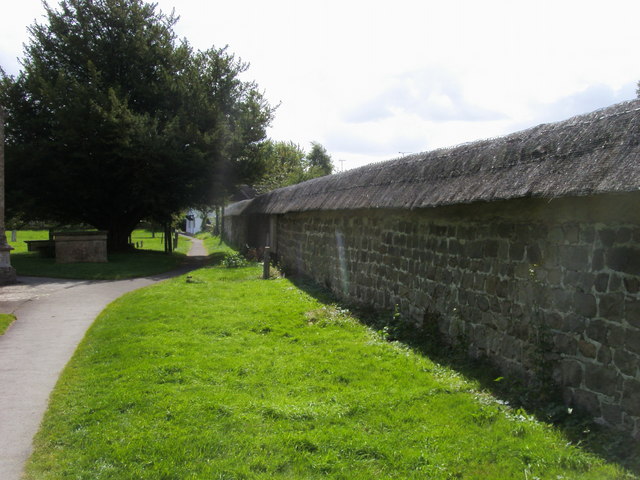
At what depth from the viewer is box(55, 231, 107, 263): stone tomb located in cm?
1875

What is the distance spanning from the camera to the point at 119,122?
800 inches

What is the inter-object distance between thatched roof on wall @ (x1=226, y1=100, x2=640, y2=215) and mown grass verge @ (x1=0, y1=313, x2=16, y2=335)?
21.4 ft

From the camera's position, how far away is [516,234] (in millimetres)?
5430

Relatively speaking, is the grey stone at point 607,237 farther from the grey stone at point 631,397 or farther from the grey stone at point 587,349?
the grey stone at point 631,397

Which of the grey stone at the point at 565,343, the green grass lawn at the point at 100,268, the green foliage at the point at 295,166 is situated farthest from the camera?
the green foliage at the point at 295,166

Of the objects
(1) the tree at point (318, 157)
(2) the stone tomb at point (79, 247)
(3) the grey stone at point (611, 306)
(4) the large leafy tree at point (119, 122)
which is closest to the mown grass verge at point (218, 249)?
(4) the large leafy tree at point (119, 122)

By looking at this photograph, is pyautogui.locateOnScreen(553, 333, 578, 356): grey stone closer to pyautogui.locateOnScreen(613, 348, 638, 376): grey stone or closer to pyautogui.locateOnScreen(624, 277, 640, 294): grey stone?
pyautogui.locateOnScreen(613, 348, 638, 376): grey stone

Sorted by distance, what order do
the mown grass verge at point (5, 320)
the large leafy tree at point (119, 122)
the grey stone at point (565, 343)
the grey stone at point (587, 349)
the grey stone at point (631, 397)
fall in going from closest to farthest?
the grey stone at point (631, 397), the grey stone at point (587, 349), the grey stone at point (565, 343), the mown grass verge at point (5, 320), the large leafy tree at point (119, 122)

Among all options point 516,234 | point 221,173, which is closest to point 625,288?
point 516,234

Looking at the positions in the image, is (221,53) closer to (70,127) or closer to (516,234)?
(70,127)

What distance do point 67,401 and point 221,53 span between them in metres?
23.0

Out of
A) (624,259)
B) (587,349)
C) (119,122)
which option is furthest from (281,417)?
(119,122)

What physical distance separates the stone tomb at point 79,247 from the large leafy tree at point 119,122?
10.5ft

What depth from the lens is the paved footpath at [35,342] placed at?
4.57m
